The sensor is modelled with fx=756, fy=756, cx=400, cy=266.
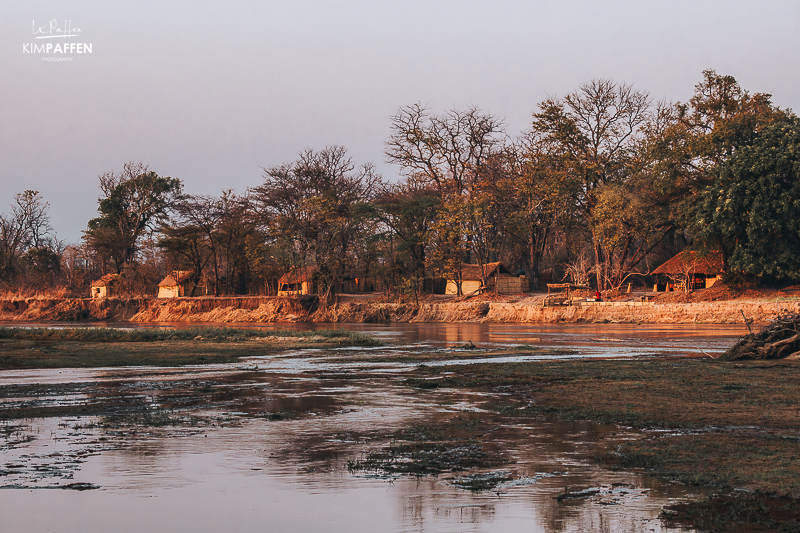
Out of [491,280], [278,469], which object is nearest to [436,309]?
[491,280]

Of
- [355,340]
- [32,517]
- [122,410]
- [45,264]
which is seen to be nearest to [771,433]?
[32,517]

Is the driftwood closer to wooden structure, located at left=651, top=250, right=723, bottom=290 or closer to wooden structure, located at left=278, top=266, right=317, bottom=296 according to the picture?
wooden structure, located at left=651, top=250, right=723, bottom=290

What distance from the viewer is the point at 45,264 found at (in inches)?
3748

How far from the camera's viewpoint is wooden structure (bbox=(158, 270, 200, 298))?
83.9m

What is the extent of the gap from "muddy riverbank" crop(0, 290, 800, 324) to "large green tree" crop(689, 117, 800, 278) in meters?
2.98

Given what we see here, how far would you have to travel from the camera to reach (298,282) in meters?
77.2

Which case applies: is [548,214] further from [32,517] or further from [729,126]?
[32,517]

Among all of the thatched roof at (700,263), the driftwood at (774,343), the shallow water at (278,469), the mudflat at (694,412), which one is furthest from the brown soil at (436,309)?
the shallow water at (278,469)

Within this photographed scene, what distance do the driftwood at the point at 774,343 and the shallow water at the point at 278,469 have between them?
10.4m

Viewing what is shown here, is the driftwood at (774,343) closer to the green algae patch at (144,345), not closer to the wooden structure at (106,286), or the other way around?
the green algae patch at (144,345)

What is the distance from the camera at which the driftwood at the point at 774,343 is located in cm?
2142

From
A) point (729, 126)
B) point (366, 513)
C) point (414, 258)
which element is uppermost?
point (729, 126)

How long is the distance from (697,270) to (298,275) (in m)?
38.9

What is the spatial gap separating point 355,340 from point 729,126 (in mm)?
32685
